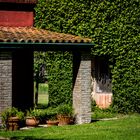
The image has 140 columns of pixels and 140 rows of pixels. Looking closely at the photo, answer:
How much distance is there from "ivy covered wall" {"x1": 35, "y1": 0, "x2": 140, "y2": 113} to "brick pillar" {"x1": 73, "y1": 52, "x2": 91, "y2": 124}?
4753mm

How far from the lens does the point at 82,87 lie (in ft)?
64.8

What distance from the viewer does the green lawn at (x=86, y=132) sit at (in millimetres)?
15938

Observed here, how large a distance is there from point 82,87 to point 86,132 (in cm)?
305

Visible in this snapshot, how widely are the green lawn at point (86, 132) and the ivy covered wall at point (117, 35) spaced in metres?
4.83

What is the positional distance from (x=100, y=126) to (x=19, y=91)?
540 cm

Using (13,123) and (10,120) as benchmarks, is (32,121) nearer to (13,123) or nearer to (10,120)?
(13,123)

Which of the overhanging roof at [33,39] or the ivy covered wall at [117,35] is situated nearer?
the overhanging roof at [33,39]

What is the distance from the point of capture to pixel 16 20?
74.7ft

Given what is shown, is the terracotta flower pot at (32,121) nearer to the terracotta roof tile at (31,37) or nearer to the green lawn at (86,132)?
the green lawn at (86,132)

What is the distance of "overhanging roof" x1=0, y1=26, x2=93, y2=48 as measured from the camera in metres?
17.8

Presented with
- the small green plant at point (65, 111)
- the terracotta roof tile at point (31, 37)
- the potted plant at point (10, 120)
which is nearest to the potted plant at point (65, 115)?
the small green plant at point (65, 111)

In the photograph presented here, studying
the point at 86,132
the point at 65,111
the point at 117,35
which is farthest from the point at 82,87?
the point at 117,35

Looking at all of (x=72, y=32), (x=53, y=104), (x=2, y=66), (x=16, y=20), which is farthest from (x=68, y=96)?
(x=2, y=66)

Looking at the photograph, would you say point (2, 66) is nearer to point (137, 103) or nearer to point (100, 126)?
point (100, 126)
